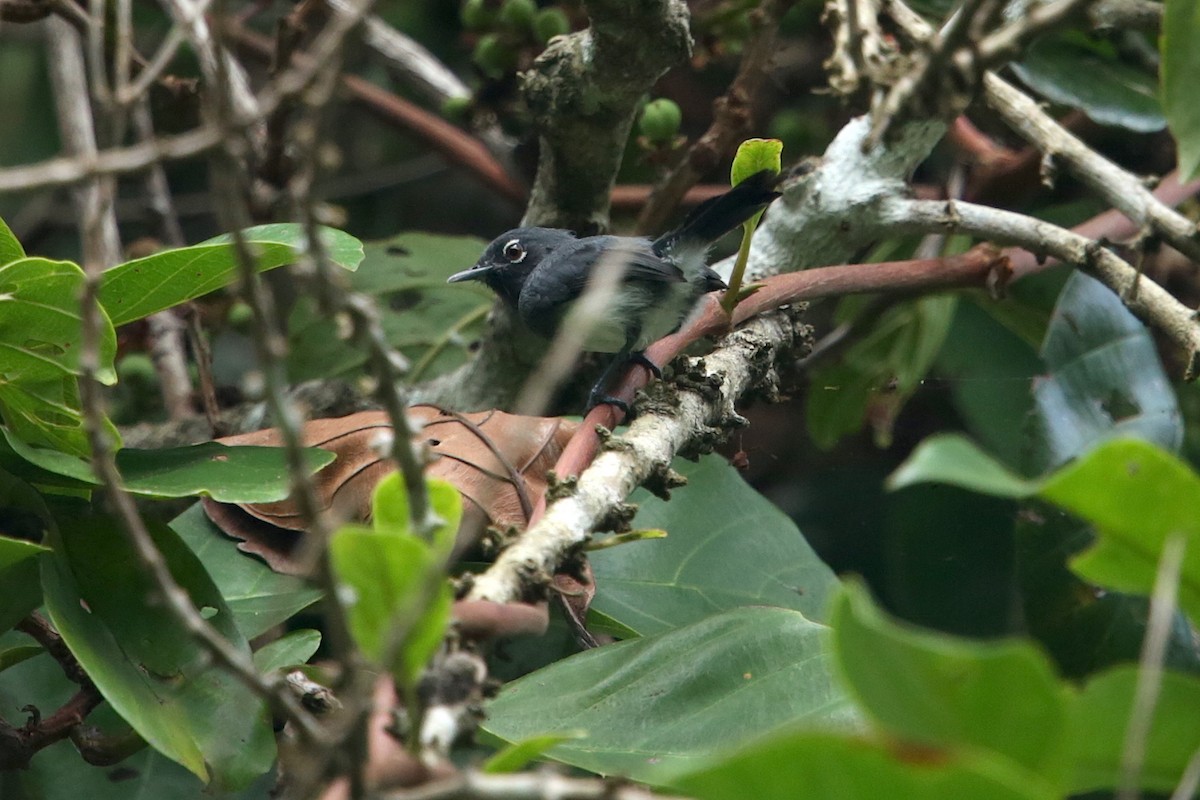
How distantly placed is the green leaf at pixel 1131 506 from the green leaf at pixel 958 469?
0.15ft

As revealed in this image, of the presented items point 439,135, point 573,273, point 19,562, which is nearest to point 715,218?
point 573,273

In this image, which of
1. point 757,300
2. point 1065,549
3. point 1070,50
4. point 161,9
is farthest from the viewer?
point 161,9

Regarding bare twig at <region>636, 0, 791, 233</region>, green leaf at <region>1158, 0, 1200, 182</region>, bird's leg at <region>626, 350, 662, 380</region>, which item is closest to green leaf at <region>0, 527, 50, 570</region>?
bird's leg at <region>626, 350, 662, 380</region>

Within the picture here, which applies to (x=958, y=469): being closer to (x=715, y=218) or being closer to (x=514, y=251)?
(x=715, y=218)

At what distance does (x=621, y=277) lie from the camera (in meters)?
2.47

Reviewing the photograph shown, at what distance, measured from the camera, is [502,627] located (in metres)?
0.96

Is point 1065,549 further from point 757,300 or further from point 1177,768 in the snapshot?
point 1177,768

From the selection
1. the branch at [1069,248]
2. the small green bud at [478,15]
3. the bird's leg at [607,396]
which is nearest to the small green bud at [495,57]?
the small green bud at [478,15]

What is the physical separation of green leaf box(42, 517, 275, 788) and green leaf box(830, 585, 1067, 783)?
0.89m

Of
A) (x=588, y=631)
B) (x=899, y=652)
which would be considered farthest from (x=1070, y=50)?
(x=899, y=652)

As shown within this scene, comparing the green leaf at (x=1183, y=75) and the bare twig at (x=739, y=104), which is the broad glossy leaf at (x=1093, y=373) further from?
the green leaf at (x=1183, y=75)

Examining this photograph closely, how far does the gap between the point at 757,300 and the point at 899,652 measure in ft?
4.09

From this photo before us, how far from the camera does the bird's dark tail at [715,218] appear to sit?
1999 mm

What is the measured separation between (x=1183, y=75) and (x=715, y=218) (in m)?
1.27
